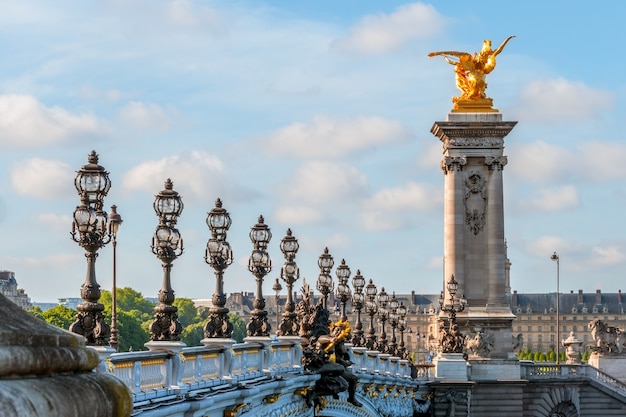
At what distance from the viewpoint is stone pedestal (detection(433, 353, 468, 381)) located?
63812mm

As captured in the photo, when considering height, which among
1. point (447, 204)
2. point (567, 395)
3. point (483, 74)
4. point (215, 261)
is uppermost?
point (483, 74)

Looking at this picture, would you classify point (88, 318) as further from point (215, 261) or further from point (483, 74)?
point (483, 74)

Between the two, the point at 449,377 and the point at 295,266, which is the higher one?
the point at 295,266

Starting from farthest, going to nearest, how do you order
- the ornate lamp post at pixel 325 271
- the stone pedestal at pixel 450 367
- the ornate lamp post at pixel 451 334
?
the stone pedestal at pixel 450 367 < the ornate lamp post at pixel 451 334 < the ornate lamp post at pixel 325 271

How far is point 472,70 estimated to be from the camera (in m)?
76.8

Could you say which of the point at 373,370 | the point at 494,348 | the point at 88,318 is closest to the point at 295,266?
the point at 373,370

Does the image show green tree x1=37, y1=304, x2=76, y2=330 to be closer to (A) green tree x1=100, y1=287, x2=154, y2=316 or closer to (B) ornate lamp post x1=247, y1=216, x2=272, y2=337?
(A) green tree x1=100, y1=287, x2=154, y2=316

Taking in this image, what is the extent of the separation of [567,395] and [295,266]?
42362 millimetres

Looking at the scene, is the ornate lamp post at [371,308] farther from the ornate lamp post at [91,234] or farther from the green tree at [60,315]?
the ornate lamp post at [91,234]

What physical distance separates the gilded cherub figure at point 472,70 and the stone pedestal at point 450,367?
17514mm

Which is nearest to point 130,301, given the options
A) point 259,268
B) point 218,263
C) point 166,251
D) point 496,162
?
point 496,162

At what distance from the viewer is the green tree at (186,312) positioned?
80.4m

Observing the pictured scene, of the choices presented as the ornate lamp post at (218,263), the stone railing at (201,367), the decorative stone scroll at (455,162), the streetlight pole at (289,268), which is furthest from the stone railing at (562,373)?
the ornate lamp post at (218,263)

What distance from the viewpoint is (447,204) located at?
75.8 m
